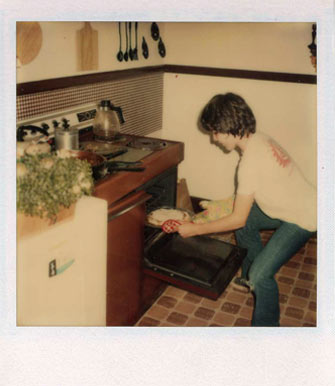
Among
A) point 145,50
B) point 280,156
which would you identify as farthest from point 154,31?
point 280,156

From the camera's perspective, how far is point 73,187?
1.26m

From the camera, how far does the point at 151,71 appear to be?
9.36ft

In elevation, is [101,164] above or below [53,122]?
below

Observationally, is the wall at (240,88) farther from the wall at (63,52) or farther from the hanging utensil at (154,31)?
the wall at (63,52)

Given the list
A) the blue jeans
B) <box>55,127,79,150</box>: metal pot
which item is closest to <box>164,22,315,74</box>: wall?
the blue jeans

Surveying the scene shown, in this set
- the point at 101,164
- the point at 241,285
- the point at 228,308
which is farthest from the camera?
the point at 241,285

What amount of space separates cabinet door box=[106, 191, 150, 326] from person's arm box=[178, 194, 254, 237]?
0.63 feet

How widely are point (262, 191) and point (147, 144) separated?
25.5 inches

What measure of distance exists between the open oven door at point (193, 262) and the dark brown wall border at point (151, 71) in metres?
0.81

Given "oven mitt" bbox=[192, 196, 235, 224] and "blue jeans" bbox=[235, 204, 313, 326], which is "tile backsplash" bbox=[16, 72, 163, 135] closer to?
"oven mitt" bbox=[192, 196, 235, 224]

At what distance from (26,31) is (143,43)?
41.5 inches

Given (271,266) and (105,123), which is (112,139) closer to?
(105,123)

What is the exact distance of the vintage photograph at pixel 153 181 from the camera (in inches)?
52.6

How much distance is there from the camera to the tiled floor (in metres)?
2.12
